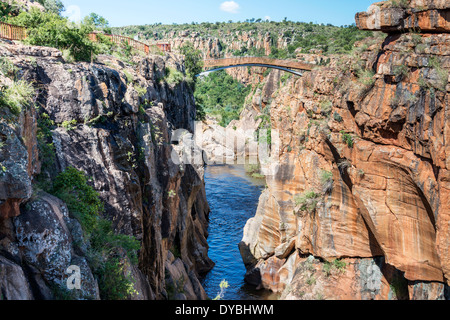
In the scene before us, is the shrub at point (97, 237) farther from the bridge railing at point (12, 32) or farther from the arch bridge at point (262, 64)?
the arch bridge at point (262, 64)

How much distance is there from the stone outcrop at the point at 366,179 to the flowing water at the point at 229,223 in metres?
1.60

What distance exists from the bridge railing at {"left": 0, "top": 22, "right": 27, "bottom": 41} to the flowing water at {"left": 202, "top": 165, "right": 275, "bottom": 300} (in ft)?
53.1

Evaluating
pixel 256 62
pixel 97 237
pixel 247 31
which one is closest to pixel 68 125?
pixel 97 237

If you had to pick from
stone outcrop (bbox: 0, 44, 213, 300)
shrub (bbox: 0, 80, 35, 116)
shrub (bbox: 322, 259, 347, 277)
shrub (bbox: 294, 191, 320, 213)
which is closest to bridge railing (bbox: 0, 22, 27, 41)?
stone outcrop (bbox: 0, 44, 213, 300)

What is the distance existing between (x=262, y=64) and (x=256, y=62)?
1013 millimetres

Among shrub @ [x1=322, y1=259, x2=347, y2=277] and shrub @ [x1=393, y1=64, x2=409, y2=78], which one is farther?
shrub @ [x1=322, y1=259, x2=347, y2=277]

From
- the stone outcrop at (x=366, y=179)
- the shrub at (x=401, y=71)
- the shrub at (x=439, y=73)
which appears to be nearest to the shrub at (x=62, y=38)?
the stone outcrop at (x=366, y=179)

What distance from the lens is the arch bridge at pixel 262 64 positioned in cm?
3481

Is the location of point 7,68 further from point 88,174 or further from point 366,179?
point 366,179

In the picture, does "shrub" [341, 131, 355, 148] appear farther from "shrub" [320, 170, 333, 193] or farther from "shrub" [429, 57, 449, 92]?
"shrub" [429, 57, 449, 92]

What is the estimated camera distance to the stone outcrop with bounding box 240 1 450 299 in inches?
587

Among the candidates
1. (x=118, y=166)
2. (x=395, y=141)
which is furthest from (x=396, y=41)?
(x=118, y=166)
